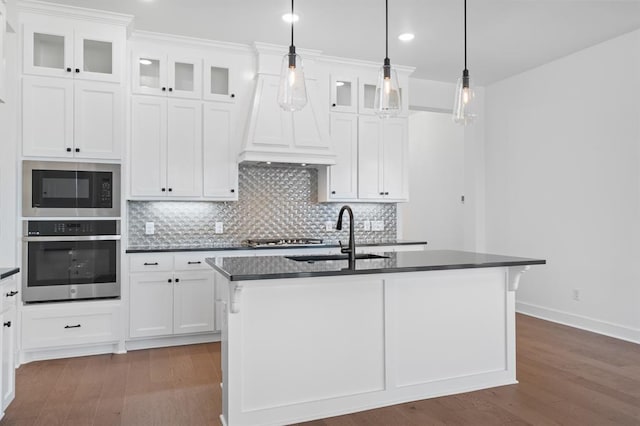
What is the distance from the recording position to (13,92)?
371cm

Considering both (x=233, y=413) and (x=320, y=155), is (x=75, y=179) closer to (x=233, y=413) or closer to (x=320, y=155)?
(x=320, y=155)

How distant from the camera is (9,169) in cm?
369

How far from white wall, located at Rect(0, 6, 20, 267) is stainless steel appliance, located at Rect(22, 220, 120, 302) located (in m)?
0.10

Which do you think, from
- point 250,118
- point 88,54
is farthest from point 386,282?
point 88,54

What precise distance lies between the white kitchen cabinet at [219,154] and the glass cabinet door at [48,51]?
1220 millimetres

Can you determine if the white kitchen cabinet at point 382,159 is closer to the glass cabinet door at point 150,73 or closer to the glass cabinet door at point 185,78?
the glass cabinet door at point 185,78

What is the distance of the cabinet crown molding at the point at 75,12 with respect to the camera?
3766mm

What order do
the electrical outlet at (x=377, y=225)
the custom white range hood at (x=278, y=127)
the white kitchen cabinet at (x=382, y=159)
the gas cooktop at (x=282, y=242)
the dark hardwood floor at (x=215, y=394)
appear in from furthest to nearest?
the electrical outlet at (x=377, y=225), the white kitchen cabinet at (x=382, y=159), the gas cooktop at (x=282, y=242), the custom white range hood at (x=278, y=127), the dark hardwood floor at (x=215, y=394)

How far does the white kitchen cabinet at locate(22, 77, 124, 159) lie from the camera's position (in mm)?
3809

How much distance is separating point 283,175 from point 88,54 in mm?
2176

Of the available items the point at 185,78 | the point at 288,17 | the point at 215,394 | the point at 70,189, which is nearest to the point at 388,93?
the point at 288,17

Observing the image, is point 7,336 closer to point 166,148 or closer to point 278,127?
point 166,148

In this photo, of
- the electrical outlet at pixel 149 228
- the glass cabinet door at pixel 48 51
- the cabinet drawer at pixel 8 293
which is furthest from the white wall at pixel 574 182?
the cabinet drawer at pixel 8 293

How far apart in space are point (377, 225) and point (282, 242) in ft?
4.35
